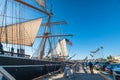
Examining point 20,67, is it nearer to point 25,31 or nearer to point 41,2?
point 25,31

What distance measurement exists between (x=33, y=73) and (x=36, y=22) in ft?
45.4

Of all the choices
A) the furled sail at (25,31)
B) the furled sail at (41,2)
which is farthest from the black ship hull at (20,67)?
the furled sail at (41,2)

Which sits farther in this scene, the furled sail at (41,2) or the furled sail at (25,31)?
the furled sail at (41,2)

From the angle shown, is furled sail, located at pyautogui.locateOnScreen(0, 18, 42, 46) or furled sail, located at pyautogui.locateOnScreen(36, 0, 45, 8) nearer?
furled sail, located at pyautogui.locateOnScreen(0, 18, 42, 46)

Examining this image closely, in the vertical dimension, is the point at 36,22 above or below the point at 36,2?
below

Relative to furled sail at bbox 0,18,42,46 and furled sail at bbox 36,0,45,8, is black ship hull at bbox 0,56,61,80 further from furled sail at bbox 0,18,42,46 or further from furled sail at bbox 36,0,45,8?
furled sail at bbox 36,0,45,8

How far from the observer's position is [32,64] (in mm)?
17312

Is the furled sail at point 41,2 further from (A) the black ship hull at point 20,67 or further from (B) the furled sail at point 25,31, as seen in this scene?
(A) the black ship hull at point 20,67

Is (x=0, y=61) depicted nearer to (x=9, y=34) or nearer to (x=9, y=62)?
(x=9, y=62)

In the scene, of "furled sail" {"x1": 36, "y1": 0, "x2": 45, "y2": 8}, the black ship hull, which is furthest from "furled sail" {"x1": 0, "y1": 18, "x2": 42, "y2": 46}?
the black ship hull

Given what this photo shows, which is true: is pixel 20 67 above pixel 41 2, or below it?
below

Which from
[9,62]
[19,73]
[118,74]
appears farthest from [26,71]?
[118,74]

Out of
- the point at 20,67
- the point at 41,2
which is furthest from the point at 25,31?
the point at 20,67

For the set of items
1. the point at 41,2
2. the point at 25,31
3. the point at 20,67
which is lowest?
the point at 20,67
